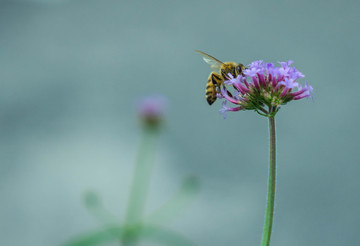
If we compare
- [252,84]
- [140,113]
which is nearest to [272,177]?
[252,84]

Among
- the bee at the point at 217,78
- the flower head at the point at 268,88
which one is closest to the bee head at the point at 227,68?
the bee at the point at 217,78

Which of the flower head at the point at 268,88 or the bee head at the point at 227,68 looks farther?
the bee head at the point at 227,68

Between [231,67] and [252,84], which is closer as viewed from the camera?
[252,84]

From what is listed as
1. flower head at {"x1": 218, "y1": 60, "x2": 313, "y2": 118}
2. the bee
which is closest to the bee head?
the bee

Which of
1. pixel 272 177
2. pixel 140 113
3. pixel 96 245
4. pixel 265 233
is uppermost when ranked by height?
pixel 140 113

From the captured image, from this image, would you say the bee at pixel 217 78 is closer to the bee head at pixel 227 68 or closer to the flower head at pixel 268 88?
the bee head at pixel 227 68

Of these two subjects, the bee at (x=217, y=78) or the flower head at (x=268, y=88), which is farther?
the bee at (x=217, y=78)

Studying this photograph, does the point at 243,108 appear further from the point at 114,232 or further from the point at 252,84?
the point at 114,232

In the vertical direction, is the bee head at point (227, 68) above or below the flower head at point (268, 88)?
above

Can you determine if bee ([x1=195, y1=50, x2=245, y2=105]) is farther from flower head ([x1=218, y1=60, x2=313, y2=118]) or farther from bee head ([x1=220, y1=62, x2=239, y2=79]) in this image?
flower head ([x1=218, y1=60, x2=313, y2=118])

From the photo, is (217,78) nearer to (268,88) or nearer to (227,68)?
(227,68)

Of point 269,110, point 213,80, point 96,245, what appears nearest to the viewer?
point 269,110
